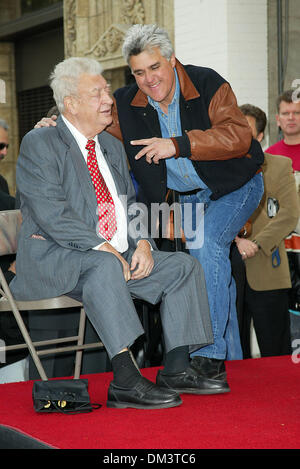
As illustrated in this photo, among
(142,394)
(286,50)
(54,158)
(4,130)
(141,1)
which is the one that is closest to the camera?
(142,394)

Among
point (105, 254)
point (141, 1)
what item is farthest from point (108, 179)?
point (141, 1)

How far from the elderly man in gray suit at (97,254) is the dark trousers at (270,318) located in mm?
1295

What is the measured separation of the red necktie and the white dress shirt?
0.02 m

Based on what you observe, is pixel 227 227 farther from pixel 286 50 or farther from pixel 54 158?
pixel 286 50

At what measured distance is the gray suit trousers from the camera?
9.72 ft

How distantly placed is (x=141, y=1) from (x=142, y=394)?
577 cm

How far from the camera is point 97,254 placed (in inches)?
122

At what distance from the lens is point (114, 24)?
8219 millimetres

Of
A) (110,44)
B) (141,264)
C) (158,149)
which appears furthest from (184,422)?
(110,44)

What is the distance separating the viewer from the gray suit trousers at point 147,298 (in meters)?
2.96

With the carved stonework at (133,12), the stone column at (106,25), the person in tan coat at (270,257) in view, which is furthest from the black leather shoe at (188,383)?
the carved stonework at (133,12)

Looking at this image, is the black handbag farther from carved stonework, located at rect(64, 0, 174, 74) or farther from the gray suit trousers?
carved stonework, located at rect(64, 0, 174, 74)
